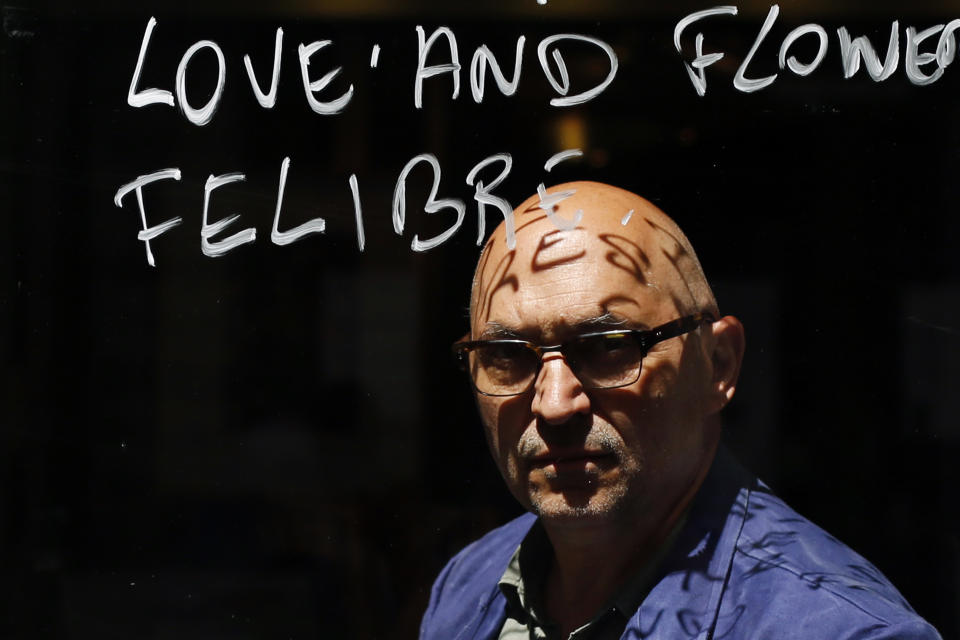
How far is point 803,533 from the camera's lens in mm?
2295

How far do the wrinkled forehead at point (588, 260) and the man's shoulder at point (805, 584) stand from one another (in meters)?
0.56

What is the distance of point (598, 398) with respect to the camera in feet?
7.27

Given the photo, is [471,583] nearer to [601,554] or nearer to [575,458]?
[601,554]

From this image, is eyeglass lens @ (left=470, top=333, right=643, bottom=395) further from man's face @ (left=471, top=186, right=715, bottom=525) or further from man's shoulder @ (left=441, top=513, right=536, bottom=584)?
man's shoulder @ (left=441, top=513, right=536, bottom=584)

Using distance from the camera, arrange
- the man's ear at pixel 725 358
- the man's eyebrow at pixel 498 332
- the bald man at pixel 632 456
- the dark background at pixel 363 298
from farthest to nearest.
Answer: the dark background at pixel 363 298
the man's ear at pixel 725 358
the man's eyebrow at pixel 498 332
the bald man at pixel 632 456

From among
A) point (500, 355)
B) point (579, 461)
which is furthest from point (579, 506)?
point (500, 355)

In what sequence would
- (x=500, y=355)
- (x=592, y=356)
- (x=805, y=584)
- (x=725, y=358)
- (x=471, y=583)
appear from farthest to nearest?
(x=471, y=583) → (x=725, y=358) → (x=500, y=355) → (x=592, y=356) → (x=805, y=584)

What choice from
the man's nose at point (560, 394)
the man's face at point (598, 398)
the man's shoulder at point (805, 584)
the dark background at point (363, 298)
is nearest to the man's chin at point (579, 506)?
the man's face at point (598, 398)

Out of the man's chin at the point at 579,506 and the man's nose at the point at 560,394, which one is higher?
the man's nose at the point at 560,394

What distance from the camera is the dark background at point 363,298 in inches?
99.7

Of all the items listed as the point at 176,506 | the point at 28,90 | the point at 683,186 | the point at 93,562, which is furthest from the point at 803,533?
the point at 28,90

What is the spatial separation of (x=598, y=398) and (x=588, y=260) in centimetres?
31

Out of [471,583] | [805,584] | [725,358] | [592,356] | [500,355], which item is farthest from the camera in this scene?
[471,583]

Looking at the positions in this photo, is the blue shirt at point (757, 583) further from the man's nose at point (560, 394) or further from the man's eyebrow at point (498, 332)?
the man's eyebrow at point (498, 332)
